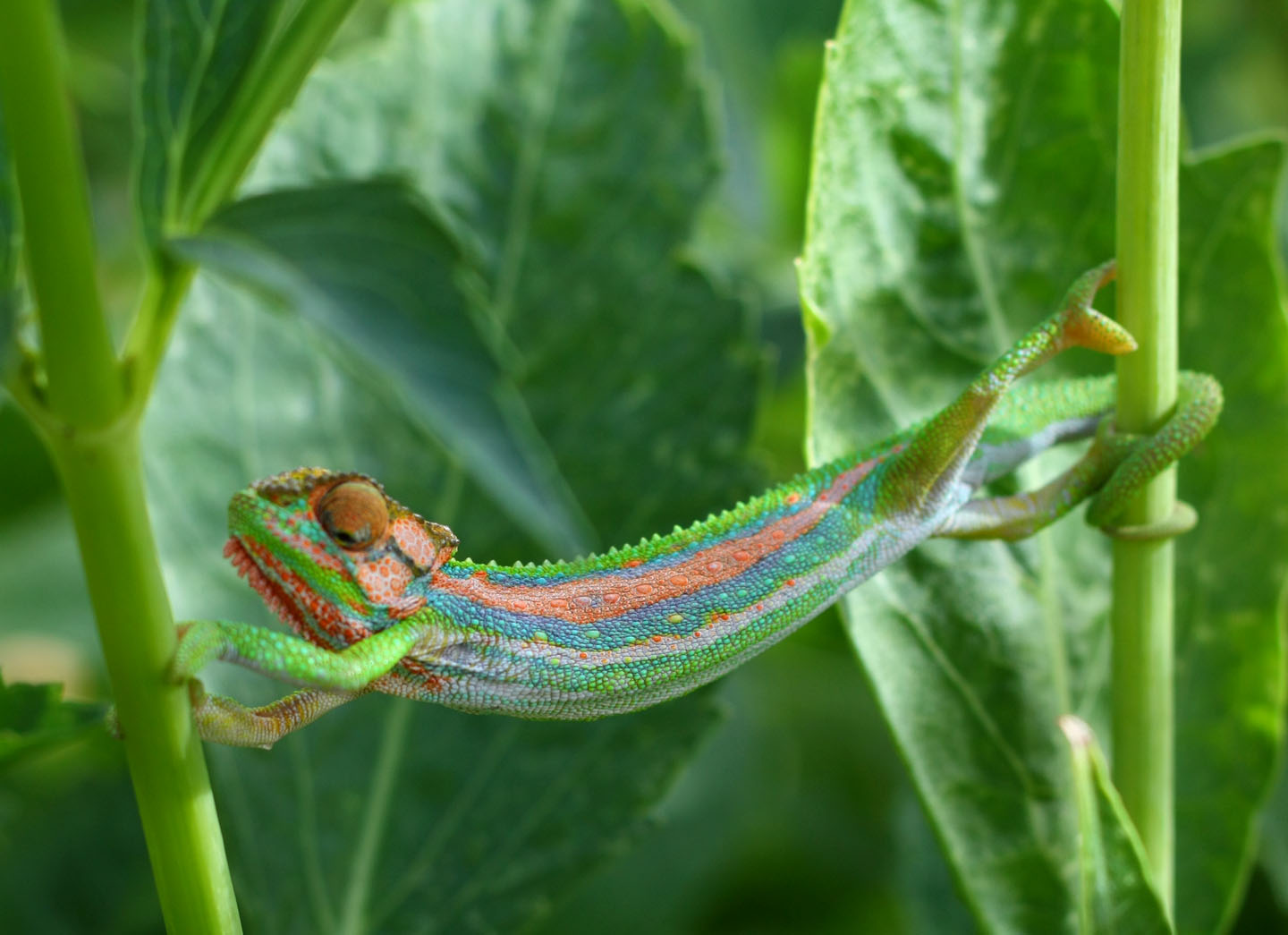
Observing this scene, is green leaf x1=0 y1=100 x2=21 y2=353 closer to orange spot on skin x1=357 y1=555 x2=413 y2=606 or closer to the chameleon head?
the chameleon head

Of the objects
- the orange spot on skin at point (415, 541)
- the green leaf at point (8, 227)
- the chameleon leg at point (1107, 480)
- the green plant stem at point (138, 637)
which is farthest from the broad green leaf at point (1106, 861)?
the green leaf at point (8, 227)

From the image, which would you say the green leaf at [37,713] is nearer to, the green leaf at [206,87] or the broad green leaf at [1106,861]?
the green leaf at [206,87]

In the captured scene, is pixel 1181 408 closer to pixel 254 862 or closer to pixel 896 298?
pixel 896 298

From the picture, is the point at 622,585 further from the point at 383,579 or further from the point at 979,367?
the point at 979,367

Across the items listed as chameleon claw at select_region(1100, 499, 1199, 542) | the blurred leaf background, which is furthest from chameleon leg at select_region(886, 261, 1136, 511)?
the blurred leaf background

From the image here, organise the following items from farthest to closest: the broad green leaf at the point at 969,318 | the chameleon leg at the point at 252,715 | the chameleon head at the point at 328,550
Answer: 1. the broad green leaf at the point at 969,318
2. the chameleon head at the point at 328,550
3. the chameleon leg at the point at 252,715

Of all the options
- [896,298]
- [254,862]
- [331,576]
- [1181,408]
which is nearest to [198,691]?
[331,576]
